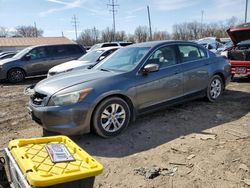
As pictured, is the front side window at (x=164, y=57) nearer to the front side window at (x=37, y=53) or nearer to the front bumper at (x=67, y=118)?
the front bumper at (x=67, y=118)

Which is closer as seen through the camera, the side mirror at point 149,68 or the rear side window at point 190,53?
the side mirror at point 149,68

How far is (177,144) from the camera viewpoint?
4.50m

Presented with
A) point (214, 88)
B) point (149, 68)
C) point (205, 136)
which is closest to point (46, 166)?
point (205, 136)

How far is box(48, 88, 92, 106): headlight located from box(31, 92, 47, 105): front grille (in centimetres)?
26

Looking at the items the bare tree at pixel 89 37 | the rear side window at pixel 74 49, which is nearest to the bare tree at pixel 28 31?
the bare tree at pixel 89 37

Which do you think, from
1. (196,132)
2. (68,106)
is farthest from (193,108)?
(68,106)

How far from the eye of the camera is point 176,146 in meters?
4.42

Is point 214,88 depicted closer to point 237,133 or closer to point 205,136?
point 237,133

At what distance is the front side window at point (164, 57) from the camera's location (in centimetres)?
562

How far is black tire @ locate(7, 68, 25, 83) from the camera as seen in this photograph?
12266 millimetres

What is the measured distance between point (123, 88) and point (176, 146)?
1316mm

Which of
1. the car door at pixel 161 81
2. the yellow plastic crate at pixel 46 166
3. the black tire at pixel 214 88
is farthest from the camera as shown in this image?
the black tire at pixel 214 88

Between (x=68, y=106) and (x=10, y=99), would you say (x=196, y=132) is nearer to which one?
(x=68, y=106)

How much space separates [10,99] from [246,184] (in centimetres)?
718
